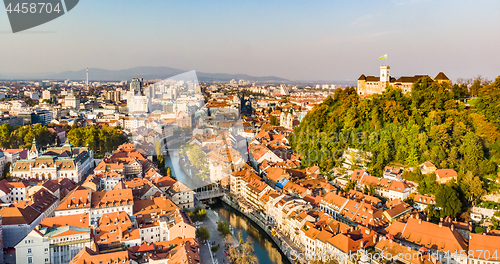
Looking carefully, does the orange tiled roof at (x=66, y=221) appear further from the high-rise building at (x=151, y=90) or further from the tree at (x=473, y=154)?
the high-rise building at (x=151, y=90)

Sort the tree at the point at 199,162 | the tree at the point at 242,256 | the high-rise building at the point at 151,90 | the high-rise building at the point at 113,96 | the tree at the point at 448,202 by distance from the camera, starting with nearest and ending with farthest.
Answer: the tree at the point at 242,256
the tree at the point at 448,202
the tree at the point at 199,162
the high-rise building at the point at 151,90
the high-rise building at the point at 113,96

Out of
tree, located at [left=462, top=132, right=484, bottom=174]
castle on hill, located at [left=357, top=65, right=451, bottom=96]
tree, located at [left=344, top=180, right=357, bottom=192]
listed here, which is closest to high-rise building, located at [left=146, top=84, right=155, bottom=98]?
castle on hill, located at [left=357, top=65, right=451, bottom=96]

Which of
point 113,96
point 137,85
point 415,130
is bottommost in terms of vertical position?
point 415,130

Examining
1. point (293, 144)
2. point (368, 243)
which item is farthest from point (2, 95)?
point (368, 243)

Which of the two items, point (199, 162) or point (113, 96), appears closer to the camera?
point (199, 162)

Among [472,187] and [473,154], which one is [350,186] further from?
[473,154]

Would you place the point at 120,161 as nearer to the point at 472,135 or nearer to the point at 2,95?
the point at 472,135

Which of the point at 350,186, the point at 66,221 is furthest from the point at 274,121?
the point at 66,221

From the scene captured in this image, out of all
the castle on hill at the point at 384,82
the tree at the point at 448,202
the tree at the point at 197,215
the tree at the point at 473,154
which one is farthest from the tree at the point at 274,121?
the tree at the point at 448,202
